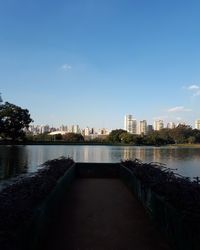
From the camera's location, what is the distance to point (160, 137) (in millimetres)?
152875

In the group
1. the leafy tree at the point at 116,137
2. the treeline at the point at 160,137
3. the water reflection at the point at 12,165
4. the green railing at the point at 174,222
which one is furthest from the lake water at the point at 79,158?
the leafy tree at the point at 116,137

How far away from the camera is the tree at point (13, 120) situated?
9352 cm

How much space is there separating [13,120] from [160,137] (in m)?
78.3

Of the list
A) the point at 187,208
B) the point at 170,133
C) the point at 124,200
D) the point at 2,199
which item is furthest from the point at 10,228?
the point at 170,133

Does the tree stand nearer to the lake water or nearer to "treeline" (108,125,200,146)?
the lake water

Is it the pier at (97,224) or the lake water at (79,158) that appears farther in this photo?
the lake water at (79,158)

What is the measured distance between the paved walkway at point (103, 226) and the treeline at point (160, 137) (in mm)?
130522

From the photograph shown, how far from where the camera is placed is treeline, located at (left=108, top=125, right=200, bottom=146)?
143 m

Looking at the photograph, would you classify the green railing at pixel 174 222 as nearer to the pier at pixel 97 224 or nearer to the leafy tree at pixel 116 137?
the pier at pixel 97 224

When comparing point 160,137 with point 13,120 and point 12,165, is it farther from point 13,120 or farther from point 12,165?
point 12,165

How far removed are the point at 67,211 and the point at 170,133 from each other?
546 feet

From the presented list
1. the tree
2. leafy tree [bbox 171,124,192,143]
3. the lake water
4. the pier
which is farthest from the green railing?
leafy tree [bbox 171,124,192,143]

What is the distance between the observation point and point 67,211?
953 centimetres

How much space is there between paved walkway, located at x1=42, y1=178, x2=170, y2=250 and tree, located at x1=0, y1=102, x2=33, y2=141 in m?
83.5
